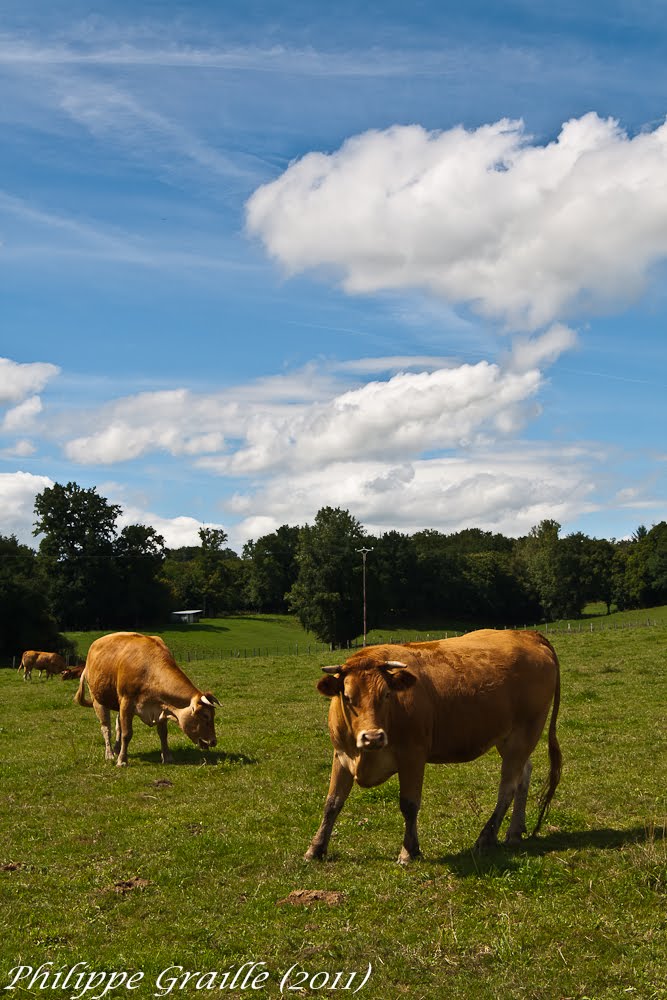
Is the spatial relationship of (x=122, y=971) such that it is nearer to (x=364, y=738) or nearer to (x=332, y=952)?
(x=332, y=952)

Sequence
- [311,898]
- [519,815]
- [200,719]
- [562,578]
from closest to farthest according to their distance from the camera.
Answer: [311,898] → [519,815] → [200,719] → [562,578]

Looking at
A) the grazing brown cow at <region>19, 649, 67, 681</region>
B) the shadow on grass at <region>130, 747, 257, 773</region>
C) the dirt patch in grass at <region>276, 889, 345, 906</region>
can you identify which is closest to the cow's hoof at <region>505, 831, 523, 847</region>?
the dirt patch in grass at <region>276, 889, 345, 906</region>

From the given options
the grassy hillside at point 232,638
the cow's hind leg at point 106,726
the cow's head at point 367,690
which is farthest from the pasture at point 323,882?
the grassy hillside at point 232,638

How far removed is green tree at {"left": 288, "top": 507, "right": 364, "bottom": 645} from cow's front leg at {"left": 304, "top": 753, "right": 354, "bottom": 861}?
2792 inches

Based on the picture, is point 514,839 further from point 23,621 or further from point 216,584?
point 216,584

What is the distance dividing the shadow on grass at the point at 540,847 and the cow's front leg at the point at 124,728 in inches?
→ 333

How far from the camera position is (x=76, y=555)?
3671 inches

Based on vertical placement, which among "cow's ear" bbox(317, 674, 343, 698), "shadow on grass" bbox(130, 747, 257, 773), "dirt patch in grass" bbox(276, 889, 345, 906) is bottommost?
"shadow on grass" bbox(130, 747, 257, 773)

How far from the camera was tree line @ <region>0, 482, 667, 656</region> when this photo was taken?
8219 cm

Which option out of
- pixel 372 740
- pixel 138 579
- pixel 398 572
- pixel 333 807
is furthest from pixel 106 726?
pixel 398 572

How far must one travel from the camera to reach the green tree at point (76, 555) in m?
91.4

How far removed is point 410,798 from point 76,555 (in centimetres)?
8955

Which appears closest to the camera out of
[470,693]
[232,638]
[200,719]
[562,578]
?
[470,693]

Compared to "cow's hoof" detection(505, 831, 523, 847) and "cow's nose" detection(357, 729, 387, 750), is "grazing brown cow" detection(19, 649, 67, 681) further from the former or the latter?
"cow's nose" detection(357, 729, 387, 750)
